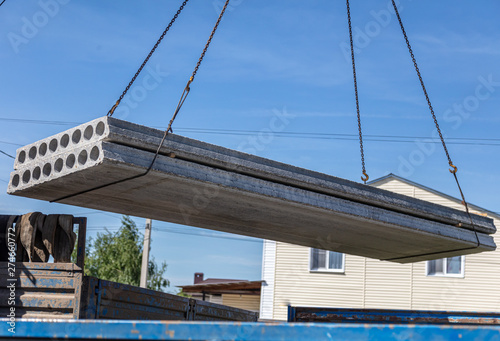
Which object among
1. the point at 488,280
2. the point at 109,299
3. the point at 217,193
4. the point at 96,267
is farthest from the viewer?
the point at 96,267

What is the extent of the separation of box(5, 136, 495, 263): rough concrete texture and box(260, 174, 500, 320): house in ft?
53.8

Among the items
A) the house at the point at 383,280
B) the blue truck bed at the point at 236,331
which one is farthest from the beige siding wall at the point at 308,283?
the blue truck bed at the point at 236,331

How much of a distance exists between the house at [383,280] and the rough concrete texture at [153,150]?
59.3 ft

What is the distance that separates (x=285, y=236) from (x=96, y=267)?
3112 cm

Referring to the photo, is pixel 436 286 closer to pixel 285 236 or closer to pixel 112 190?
→ pixel 285 236

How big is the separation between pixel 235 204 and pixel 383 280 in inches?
763

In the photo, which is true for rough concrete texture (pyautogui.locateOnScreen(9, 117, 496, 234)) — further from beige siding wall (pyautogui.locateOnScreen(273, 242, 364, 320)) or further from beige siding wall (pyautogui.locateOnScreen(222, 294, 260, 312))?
beige siding wall (pyautogui.locateOnScreen(222, 294, 260, 312))

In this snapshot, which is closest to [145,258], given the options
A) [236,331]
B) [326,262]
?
[326,262]

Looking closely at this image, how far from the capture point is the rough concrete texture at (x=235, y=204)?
15.3ft

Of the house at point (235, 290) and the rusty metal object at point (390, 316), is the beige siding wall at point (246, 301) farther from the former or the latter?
the rusty metal object at point (390, 316)

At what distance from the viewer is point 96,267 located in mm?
36156

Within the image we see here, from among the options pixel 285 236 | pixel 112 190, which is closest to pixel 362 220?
pixel 285 236

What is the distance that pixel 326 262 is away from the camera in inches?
951

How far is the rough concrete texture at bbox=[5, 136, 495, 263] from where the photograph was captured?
4675mm
